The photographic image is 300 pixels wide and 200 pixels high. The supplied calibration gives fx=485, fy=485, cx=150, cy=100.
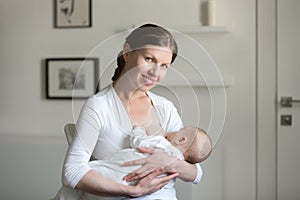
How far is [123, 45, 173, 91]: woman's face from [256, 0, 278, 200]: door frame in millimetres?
1609

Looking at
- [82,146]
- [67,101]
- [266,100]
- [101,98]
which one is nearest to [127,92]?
[101,98]

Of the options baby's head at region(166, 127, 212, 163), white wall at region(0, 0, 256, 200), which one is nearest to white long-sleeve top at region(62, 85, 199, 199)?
baby's head at region(166, 127, 212, 163)

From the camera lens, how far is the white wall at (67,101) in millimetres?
2756

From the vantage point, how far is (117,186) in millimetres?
1247

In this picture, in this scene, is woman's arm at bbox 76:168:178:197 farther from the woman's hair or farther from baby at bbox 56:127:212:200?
the woman's hair

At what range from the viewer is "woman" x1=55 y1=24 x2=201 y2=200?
123 centimetres

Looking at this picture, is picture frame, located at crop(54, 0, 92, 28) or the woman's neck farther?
picture frame, located at crop(54, 0, 92, 28)

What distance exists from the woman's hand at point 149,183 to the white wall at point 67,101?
4.49 feet

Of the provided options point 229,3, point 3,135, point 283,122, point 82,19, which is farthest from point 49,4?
point 283,122

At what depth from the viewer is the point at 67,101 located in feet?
9.86

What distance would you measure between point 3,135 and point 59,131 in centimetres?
39

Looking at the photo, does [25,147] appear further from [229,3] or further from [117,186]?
[117,186]

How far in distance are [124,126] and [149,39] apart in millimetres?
234

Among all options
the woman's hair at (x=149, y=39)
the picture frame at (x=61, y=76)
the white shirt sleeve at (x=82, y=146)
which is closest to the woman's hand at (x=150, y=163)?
the white shirt sleeve at (x=82, y=146)
